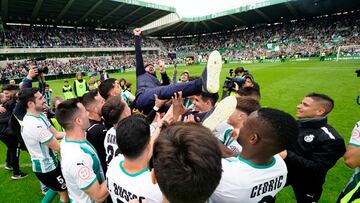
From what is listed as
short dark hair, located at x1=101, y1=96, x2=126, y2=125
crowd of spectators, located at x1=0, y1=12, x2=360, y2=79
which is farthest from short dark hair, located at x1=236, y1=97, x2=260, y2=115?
crowd of spectators, located at x1=0, y1=12, x2=360, y2=79

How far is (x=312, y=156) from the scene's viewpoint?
271 centimetres

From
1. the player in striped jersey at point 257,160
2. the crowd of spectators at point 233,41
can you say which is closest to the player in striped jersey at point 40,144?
the player in striped jersey at point 257,160

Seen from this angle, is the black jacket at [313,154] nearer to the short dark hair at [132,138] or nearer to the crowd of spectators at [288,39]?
the short dark hair at [132,138]

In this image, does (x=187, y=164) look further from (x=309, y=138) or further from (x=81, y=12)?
(x=81, y=12)

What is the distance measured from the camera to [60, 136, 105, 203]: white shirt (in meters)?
2.39

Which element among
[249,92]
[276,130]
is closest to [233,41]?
→ [249,92]

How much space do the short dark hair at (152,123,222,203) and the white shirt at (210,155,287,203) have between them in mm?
501

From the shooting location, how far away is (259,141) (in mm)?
1776

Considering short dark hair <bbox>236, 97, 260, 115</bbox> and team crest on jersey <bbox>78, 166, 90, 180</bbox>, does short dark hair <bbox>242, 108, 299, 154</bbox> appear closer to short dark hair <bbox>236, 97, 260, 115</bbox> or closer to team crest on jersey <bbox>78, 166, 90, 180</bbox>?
short dark hair <bbox>236, 97, 260, 115</bbox>

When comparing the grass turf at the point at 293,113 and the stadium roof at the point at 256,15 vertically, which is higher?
the stadium roof at the point at 256,15

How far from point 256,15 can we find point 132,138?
53.5m

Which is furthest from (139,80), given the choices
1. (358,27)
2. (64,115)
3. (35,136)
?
(358,27)

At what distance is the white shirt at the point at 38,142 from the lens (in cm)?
354

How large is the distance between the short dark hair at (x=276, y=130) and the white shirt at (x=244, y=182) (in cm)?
20
